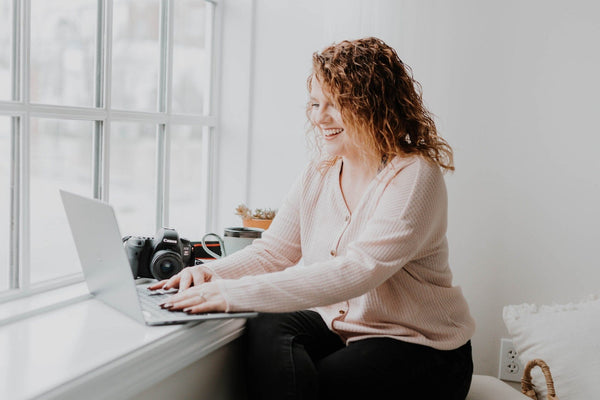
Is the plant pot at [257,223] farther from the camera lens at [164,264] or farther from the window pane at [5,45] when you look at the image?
the window pane at [5,45]

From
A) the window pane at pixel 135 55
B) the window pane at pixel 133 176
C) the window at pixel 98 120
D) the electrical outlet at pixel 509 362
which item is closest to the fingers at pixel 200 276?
the window at pixel 98 120

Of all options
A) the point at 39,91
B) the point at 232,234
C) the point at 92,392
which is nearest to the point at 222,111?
the point at 232,234

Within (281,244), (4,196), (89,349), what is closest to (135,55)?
(4,196)

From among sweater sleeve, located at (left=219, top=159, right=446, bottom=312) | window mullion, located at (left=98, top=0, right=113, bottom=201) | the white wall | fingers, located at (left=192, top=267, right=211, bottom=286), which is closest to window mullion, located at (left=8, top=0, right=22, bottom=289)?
window mullion, located at (left=98, top=0, right=113, bottom=201)

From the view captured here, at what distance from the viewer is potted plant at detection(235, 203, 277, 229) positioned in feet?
7.70

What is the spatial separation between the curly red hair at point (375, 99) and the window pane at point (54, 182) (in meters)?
0.69

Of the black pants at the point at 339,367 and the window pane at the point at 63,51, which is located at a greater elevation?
the window pane at the point at 63,51

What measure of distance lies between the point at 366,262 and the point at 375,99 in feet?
1.45

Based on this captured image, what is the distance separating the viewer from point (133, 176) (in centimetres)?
213

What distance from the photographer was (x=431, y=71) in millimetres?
2328

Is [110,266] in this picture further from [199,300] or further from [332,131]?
[332,131]

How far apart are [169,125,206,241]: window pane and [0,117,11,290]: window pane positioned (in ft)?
2.52

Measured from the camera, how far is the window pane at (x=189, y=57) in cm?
232

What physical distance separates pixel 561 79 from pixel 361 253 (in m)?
1.13
